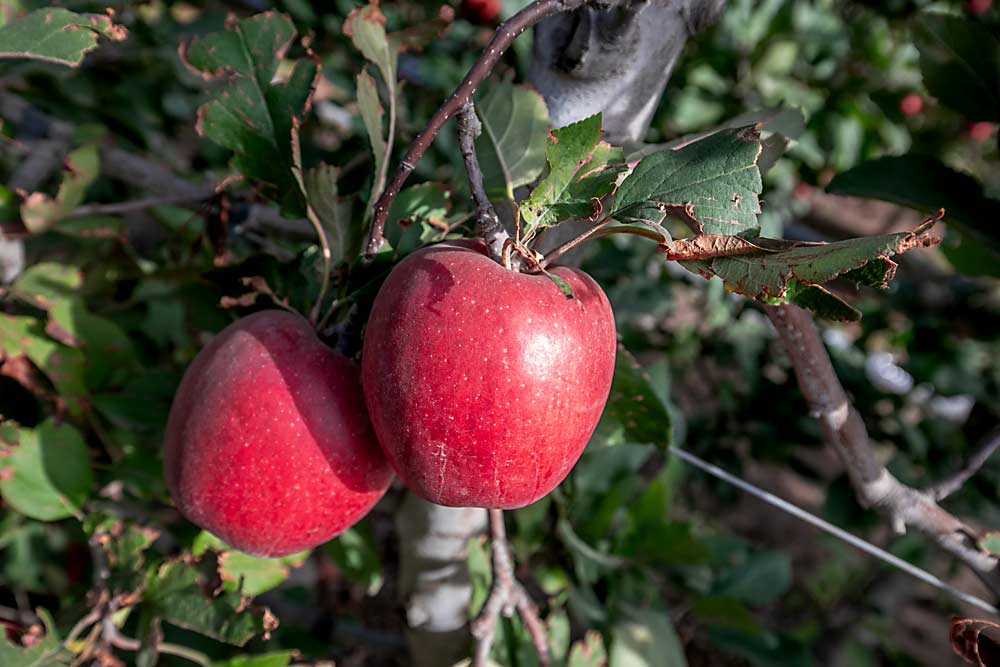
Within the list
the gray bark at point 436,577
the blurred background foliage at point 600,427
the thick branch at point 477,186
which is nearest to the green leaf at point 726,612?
the blurred background foliage at point 600,427

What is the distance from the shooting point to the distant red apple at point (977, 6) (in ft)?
4.39

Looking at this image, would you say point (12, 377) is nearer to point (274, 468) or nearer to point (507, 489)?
point (274, 468)

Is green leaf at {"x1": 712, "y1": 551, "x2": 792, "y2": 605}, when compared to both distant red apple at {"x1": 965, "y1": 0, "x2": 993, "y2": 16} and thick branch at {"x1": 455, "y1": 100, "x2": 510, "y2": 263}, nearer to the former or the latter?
thick branch at {"x1": 455, "y1": 100, "x2": 510, "y2": 263}

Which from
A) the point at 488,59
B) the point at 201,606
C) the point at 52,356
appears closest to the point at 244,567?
the point at 201,606

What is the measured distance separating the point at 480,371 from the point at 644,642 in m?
0.66

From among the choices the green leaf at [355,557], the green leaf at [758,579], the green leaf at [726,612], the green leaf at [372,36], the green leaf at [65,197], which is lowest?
the green leaf at [758,579]

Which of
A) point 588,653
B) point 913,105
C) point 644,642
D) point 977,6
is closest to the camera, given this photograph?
point 588,653

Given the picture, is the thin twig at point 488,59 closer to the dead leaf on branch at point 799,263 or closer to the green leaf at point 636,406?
the dead leaf on branch at point 799,263

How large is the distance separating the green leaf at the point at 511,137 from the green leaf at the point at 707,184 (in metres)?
0.15

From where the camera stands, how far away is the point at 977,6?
4.53ft

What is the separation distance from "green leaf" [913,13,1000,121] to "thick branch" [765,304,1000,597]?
→ 0.30m

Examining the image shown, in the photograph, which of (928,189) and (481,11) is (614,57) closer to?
(928,189)

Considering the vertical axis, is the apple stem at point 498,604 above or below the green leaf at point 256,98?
below

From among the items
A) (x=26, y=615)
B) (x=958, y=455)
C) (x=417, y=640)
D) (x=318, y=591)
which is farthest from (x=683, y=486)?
(x=26, y=615)
